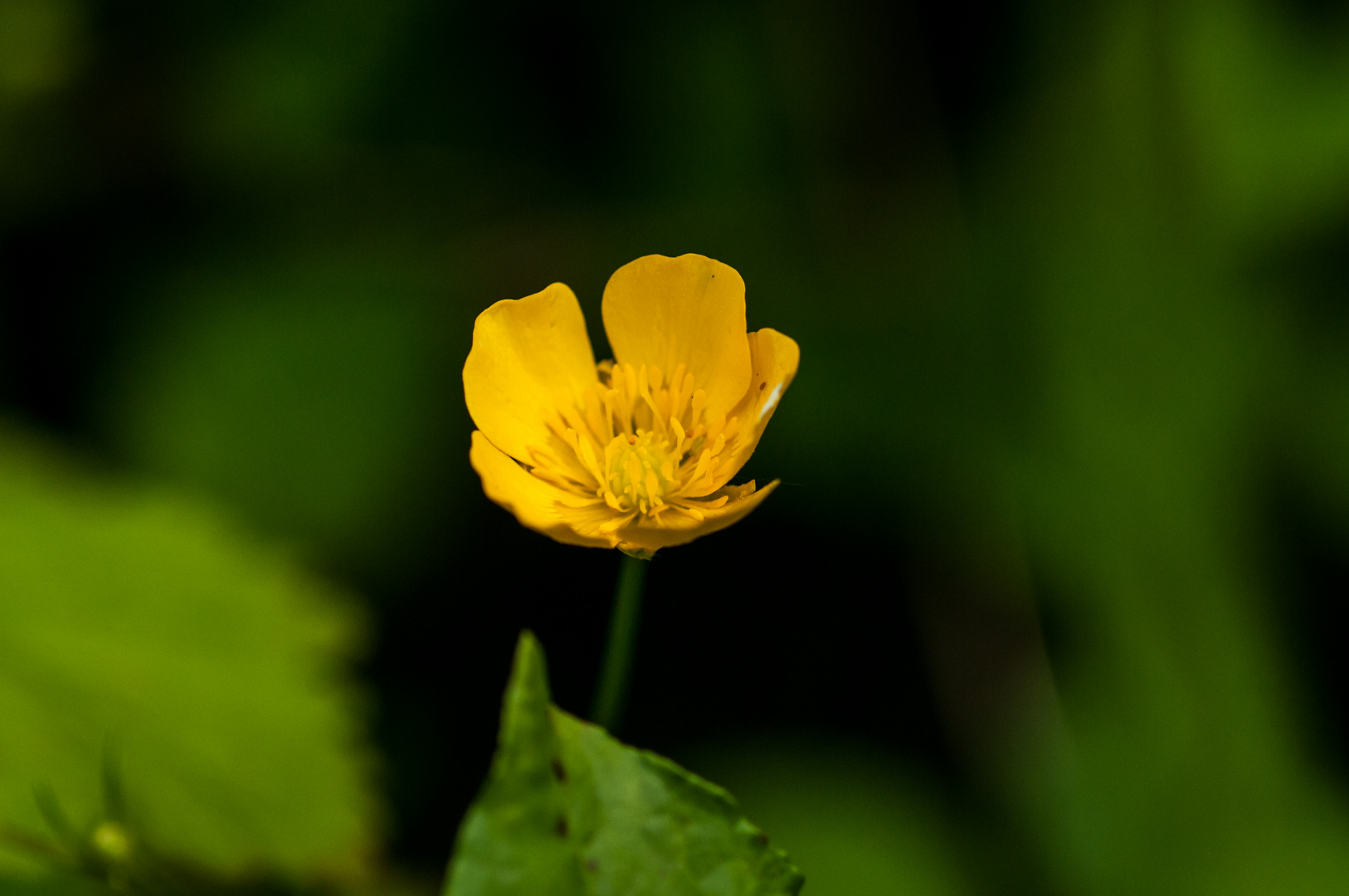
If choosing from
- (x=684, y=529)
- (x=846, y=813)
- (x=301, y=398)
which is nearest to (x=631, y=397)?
(x=684, y=529)

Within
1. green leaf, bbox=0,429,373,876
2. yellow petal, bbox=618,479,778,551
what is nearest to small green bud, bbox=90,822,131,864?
green leaf, bbox=0,429,373,876

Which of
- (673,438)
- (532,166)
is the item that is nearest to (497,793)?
(673,438)

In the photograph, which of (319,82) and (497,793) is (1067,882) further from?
(319,82)

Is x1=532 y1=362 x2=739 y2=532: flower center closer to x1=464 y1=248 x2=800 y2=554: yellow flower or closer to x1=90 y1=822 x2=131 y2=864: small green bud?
x1=464 y1=248 x2=800 y2=554: yellow flower

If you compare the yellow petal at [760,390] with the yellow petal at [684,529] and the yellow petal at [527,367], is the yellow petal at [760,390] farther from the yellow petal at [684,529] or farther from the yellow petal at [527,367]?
the yellow petal at [527,367]

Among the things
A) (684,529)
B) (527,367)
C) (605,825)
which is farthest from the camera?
(527,367)

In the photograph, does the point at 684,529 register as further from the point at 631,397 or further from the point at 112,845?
the point at 112,845
